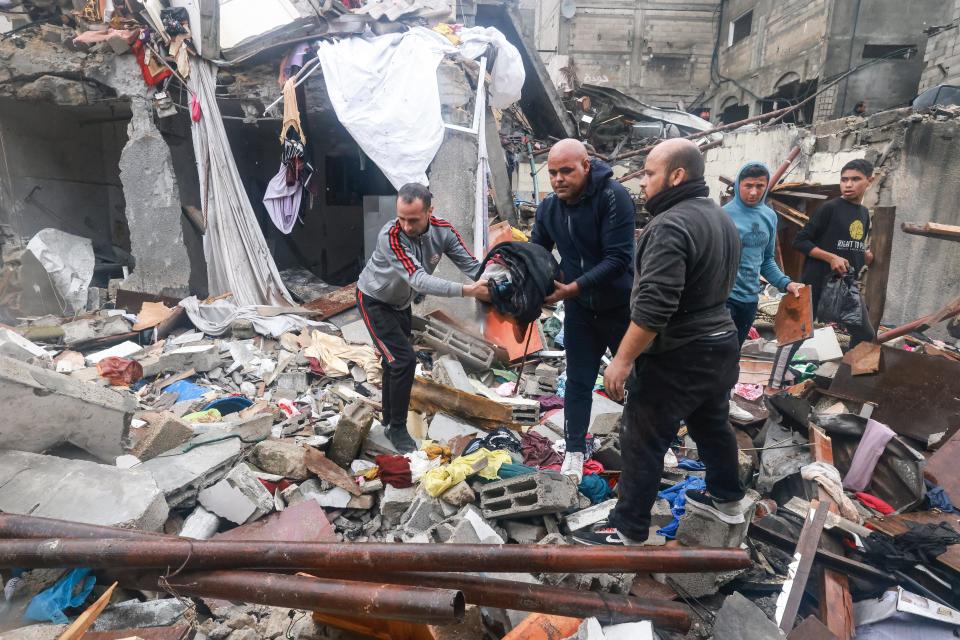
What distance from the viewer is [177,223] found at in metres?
6.70

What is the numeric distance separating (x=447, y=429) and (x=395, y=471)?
0.74m

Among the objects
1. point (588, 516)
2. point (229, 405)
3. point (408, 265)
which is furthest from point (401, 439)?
point (229, 405)

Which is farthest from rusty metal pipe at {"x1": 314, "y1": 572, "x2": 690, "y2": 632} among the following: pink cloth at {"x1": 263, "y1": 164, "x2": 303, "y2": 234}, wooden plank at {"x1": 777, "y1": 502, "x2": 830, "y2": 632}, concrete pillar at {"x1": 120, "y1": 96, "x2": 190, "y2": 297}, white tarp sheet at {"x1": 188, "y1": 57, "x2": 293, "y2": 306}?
concrete pillar at {"x1": 120, "y1": 96, "x2": 190, "y2": 297}

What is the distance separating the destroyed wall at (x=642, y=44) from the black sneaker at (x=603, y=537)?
25288 millimetres

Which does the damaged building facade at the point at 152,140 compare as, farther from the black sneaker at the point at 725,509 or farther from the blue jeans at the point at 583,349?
the black sneaker at the point at 725,509

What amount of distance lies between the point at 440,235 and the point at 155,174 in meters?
4.83

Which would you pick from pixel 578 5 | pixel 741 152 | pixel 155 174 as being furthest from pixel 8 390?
pixel 578 5

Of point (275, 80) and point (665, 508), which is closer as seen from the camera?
point (665, 508)

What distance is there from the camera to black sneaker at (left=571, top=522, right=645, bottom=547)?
246cm

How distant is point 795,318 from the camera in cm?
410

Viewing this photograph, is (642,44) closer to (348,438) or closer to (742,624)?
(348,438)

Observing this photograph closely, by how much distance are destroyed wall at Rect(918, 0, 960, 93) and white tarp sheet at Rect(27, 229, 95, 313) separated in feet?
48.4

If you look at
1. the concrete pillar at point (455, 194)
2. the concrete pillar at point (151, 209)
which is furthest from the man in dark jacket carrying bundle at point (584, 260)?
the concrete pillar at point (151, 209)

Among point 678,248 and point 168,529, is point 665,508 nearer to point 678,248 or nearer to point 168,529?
point 678,248
